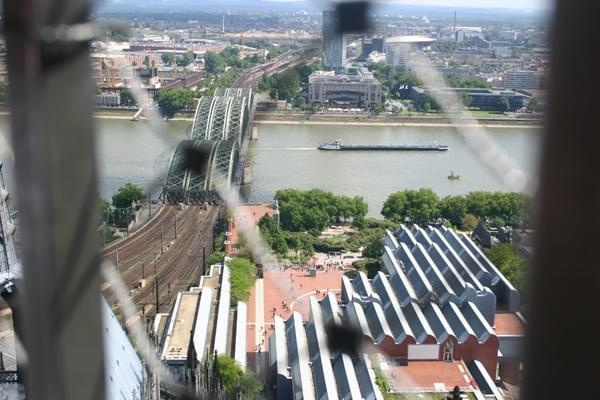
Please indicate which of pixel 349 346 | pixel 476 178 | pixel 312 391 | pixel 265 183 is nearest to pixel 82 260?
pixel 349 346

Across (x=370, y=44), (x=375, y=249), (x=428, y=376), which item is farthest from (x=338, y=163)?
(x=370, y=44)

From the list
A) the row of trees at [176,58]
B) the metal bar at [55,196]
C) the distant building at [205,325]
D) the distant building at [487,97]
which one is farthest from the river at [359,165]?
the metal bar at [55,196]

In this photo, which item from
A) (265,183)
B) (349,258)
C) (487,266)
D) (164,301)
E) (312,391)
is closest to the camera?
(312,391)

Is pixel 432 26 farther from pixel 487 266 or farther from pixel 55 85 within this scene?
pixel 487 266

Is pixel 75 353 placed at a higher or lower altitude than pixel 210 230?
higher

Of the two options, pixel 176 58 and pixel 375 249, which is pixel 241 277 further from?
pixel 176 58

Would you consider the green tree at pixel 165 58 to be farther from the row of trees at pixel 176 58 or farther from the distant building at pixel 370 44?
the distant building at pixel 370 44
